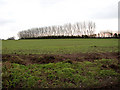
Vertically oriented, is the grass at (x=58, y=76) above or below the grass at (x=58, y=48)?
below

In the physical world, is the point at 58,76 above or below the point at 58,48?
below

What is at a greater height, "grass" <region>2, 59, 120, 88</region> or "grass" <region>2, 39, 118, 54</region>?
"grass" <region>2, 39, 118, 54</region>

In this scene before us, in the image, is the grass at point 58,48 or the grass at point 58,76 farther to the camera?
the grass at point 58,48

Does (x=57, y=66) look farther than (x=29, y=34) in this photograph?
No

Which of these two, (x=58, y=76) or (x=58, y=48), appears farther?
(x=58, y=48)

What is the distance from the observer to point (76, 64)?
10664 mm

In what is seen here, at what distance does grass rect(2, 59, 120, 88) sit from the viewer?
25.5 feet

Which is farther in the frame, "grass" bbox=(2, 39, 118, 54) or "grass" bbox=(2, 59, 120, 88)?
"grass" bbox=(2, 39, 118, 54)

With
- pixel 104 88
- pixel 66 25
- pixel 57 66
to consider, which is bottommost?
pixel 104 88

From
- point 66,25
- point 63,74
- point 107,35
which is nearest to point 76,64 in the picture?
point 63,74

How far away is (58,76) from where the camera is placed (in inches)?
338

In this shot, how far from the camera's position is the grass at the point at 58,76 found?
7.78 m

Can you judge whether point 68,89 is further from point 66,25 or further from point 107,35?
point 66,25

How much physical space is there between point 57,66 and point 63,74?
153 centimetres
